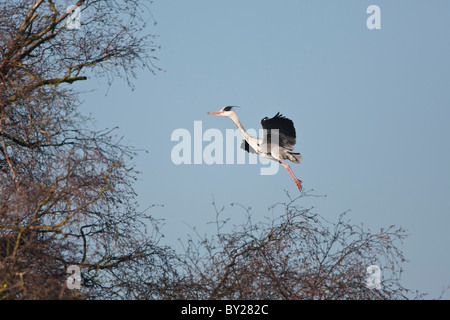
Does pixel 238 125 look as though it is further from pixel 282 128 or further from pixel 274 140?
pixel 282 128

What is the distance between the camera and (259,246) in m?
7.44

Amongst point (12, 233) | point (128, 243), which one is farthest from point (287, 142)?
point (12, 233)

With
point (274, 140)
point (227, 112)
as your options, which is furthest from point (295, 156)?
point (227, 112)

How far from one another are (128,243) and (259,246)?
72.3 inches

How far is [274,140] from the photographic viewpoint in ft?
42.8

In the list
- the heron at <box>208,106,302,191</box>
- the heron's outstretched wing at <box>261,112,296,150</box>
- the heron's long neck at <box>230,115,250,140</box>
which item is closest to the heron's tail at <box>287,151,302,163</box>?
the heron at <box>208,106,302,191</box>
